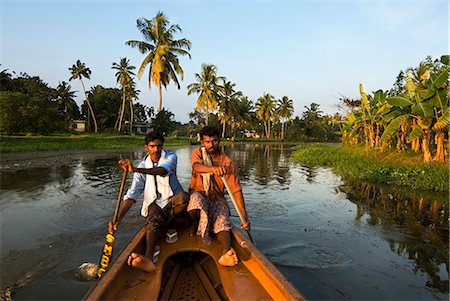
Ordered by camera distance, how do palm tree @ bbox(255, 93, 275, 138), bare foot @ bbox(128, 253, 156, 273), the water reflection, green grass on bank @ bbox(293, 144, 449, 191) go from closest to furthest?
bare foot @ bbox(128, 253, 156, 273) < the water reflection < green grass on bank @ bbox(293, 144, 449, 191) < palm tree @ bbox(255, 93, 275, 138)

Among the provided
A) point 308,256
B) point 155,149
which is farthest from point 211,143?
point 308,256

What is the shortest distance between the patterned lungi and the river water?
1.35 metres

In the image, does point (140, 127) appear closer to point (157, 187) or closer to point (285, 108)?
point (285, 108)

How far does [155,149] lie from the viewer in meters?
3.73

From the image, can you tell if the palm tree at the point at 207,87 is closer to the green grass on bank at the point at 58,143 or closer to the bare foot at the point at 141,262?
the green grass on bank at the point at 58,143

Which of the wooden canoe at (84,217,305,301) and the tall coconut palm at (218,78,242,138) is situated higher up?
the tall coconut palm at (218,78,242,138)

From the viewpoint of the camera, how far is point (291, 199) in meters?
8.88

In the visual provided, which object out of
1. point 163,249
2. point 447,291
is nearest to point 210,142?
point 163,249

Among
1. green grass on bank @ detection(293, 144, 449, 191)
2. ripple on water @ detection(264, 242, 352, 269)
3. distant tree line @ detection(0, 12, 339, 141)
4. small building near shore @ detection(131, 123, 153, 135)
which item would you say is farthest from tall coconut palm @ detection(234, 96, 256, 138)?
ripple on water @ detection(264, 242, 352, 269)

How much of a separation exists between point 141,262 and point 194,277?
88 centimetres

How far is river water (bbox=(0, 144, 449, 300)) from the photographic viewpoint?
394 cm

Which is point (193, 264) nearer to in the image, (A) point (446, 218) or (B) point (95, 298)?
(B) point (95, 298)

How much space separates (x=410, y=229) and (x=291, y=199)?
322 centimetres

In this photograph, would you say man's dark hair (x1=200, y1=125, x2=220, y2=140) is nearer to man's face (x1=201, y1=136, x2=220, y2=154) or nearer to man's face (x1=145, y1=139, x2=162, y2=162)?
man's face (x1=201, y1=136, x2=220, y2=154)
